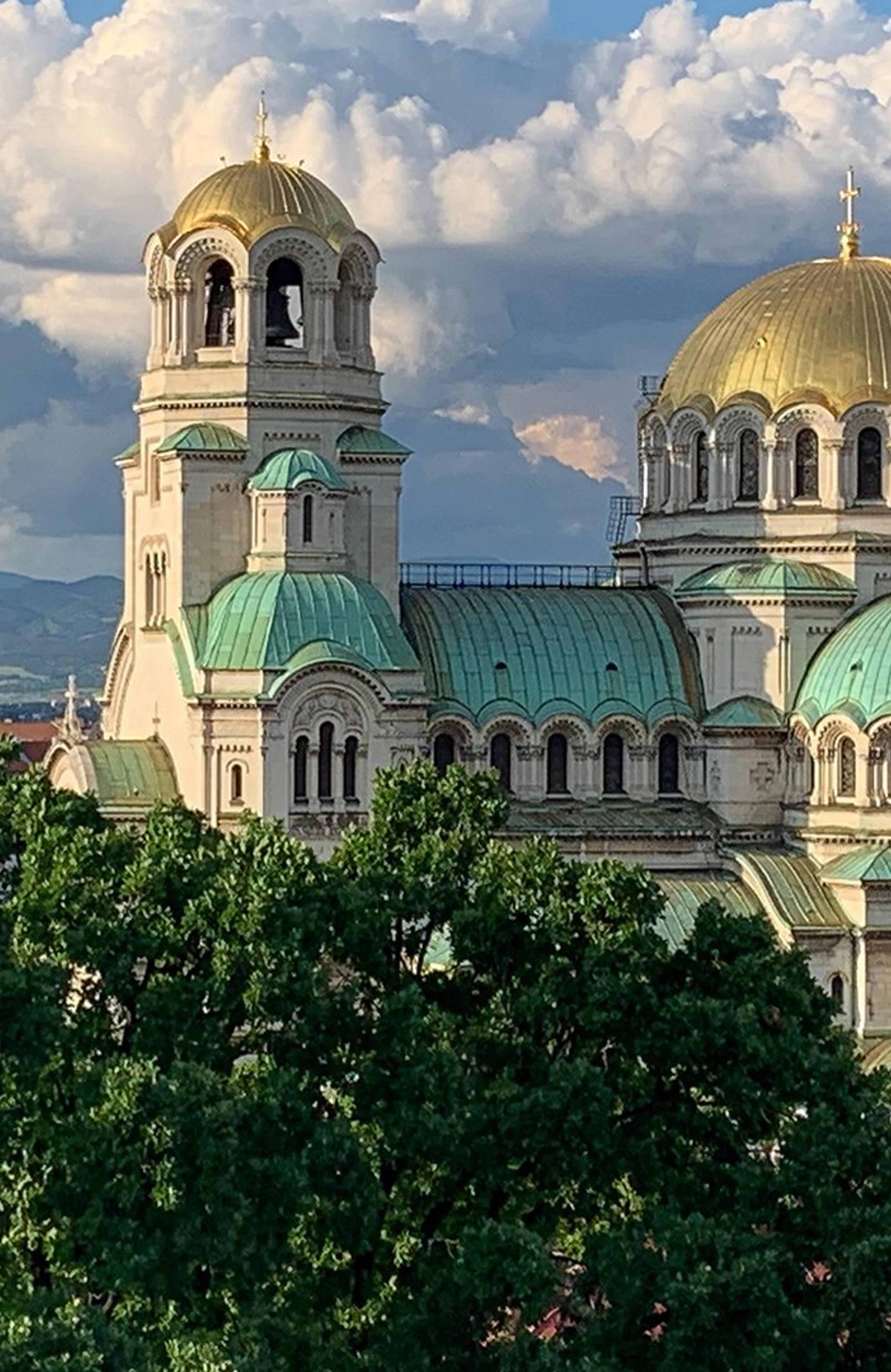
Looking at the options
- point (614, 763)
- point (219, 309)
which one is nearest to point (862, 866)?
point (614, 763)

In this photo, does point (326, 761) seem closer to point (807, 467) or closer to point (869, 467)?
point (807, 467)

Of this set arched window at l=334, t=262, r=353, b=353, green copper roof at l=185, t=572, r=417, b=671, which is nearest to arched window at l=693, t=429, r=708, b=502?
arched window at l=334, t=262, r=353, b=353

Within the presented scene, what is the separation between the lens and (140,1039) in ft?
140

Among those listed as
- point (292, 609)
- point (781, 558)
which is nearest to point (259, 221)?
point (292, 609)

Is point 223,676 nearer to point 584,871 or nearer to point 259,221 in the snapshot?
point 259,221

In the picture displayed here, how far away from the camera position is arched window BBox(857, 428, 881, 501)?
73750 mm

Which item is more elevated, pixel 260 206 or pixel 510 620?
pixel 260 206

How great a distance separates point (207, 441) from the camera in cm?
7012

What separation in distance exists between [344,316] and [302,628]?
7.14m

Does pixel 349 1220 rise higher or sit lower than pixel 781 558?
lower

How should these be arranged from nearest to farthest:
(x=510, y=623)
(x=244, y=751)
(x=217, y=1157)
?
(x=217, y=1157), (x=244, y=751), (x=510, y=623)

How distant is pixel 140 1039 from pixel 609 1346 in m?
6.38

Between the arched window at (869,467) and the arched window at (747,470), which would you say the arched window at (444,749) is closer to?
the arched window at (747,470)

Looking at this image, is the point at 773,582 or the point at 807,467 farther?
the point at 807,467
